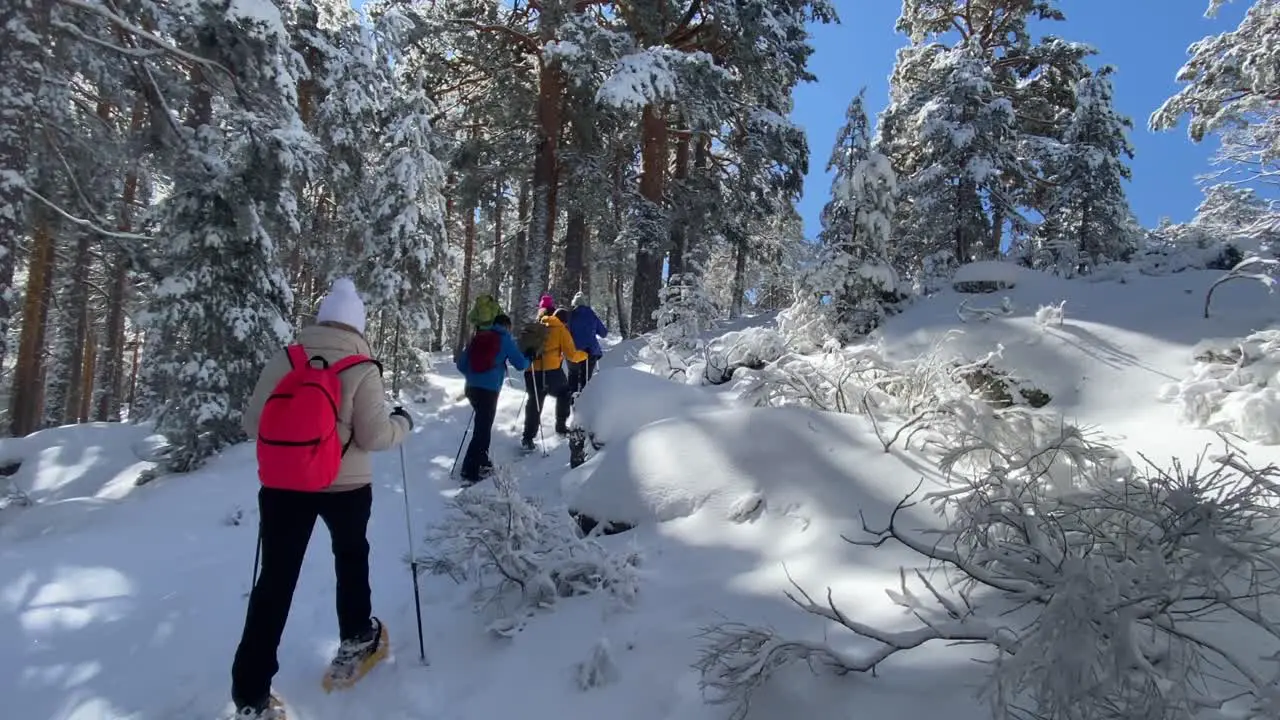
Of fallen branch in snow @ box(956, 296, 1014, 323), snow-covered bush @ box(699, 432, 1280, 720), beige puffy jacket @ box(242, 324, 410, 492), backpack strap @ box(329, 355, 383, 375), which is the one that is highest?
fallen branch in snow @ box(956, 296, 1014, 323)

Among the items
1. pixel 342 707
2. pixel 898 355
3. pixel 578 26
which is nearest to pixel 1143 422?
Answer: pixel 898 355

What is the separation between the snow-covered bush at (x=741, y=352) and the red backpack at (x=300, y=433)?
4.69 metres

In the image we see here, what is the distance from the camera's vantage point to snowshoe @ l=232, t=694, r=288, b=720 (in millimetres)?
2902

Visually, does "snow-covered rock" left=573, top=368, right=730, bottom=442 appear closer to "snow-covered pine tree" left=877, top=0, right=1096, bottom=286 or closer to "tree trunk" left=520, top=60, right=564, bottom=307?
"tree trunk" left=520, top=60, right=564, bottom=307

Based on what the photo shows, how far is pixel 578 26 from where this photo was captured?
38.4ft

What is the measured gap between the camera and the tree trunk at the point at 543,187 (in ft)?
44.8

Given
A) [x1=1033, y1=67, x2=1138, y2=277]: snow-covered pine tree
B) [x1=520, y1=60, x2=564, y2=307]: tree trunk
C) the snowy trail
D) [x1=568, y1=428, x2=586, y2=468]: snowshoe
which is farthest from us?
[x1=1033, y1=67, x2=1138, y2=277]: snow-covered pine tree

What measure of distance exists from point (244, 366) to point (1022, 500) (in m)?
9.72

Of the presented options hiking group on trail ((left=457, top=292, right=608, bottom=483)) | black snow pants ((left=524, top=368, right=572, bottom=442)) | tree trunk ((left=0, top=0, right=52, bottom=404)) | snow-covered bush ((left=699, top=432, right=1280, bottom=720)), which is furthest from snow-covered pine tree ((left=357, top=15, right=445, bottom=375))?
snow-covered bush ((left=699, top=432, right=1280, bottom=720))

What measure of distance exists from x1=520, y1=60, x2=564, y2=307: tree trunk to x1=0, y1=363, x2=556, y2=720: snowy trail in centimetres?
719

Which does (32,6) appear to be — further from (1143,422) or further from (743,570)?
(1143,422)

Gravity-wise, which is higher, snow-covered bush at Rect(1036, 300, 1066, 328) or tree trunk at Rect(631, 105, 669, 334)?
tree trunk at Rect(631, 105, 669, 334)

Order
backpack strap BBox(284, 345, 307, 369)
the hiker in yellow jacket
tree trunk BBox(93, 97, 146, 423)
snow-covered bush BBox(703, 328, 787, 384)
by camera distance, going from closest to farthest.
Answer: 1. backpack strap BBox(284, 345, 307, 369)
2. snow-covered bush BBox(703, 328, 787, 384)
3. the hiker in yellow jacket
4. tree trunk BBox(93, 97, 146, 423)

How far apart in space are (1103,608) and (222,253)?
33.7ft
